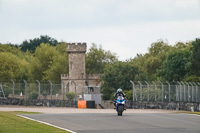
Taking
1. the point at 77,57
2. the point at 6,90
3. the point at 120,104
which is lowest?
the point at 120,104

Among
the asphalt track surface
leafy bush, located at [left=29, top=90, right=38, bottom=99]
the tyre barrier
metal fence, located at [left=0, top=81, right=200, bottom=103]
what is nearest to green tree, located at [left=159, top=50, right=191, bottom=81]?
metal fence, located at [left=0, top=81, right=200, bottom=103]

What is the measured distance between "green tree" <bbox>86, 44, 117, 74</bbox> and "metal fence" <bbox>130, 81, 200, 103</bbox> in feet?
256

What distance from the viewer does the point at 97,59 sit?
131 metres

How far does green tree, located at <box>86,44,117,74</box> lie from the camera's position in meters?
130

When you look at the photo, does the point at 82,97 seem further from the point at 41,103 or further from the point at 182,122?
the point at 182,122

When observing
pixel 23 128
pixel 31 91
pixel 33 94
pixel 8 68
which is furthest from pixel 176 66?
pixel 23 128

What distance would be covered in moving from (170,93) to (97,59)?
8275 cm

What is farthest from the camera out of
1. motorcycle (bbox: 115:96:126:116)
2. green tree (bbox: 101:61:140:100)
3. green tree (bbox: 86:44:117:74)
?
green tree (bbox: 86:44:117:74)

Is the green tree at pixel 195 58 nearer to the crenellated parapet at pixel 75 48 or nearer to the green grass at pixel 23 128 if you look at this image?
the crenellated parapet at pixel 75 48

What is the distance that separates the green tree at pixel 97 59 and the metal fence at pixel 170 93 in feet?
256

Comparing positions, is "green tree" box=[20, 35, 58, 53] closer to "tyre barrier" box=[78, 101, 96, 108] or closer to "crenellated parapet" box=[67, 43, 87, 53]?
"crenellated parapet" box=[67, 43, 87, 53]

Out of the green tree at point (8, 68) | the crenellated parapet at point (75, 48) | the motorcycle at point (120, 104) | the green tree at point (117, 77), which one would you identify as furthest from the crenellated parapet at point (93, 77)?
the motorcycle at point (120, 104)

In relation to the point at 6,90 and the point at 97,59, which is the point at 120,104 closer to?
the point at 6,90

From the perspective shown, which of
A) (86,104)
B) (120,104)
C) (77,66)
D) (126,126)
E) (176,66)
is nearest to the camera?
(126,126)
